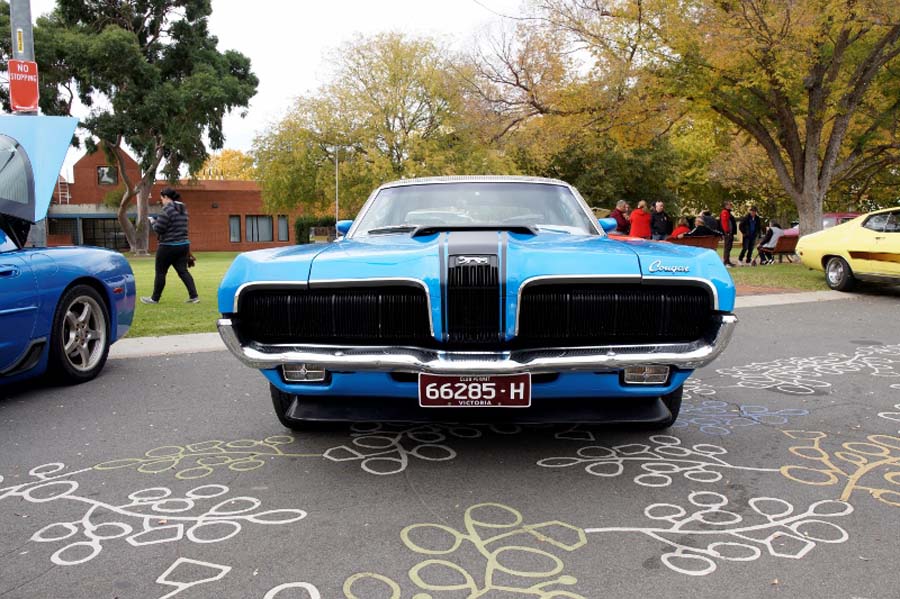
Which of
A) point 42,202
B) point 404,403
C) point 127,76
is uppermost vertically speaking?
point 127,76

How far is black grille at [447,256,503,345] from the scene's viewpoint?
322 cm

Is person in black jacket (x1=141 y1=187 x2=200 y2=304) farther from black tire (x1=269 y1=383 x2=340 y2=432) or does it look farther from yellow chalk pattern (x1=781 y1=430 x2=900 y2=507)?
yellow chalk pattern (x1=781 y1=430 x2=900 y2=507)

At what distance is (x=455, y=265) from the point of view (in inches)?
127

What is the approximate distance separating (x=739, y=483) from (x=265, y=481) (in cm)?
222

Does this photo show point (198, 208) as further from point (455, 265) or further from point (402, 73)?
point (455, 265)

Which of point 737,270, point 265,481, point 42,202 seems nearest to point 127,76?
point 737,270

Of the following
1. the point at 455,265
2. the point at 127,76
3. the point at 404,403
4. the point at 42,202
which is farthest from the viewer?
the point at 127,76

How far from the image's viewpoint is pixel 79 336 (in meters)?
5.57

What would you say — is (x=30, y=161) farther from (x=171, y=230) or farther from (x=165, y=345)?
(x=171, y=230)

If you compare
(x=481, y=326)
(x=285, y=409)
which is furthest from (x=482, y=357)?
(x=285, y=409)

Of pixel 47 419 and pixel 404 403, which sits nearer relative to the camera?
pixel 404 403

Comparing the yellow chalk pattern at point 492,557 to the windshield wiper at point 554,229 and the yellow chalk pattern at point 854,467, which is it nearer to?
the yellow chalk pattern at point 854,467

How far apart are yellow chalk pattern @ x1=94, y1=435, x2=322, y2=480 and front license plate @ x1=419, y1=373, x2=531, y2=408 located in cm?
98

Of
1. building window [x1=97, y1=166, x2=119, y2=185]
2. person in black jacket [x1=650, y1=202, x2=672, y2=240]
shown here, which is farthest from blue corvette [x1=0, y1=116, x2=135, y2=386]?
building window [x1=97, y1=166, x2=119, y2=185]
